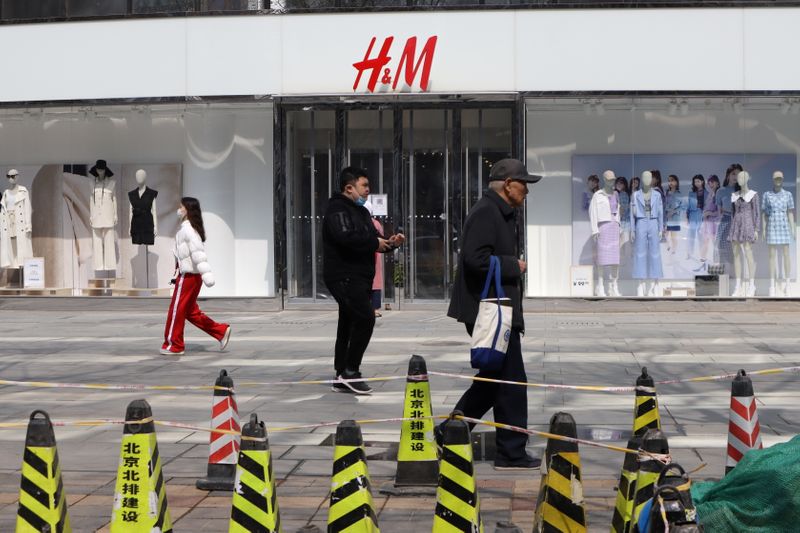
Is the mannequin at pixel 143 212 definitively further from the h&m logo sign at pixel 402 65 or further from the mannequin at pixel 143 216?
the h&m logo sign at pixel 402 65

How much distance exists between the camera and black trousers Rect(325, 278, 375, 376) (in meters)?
10.7

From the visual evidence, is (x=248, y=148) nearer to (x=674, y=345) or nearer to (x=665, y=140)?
(x=665, y=140)

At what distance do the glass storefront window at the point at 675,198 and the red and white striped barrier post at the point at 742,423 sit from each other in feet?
46.7

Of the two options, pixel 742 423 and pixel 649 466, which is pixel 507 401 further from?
pixel 649 466

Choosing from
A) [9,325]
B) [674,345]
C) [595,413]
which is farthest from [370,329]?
[9,325]

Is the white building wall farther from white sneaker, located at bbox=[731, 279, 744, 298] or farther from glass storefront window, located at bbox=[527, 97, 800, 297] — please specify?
white sneaker, located at bbox=[731, 279, 744, 298]

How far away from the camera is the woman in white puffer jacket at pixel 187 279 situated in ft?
46.2

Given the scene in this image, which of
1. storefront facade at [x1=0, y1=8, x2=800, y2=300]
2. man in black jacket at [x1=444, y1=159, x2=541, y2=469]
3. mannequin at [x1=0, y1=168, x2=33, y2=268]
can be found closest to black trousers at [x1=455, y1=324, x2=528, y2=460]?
man in black jacket at [x1=444, y1=159, x2=541, y2=469]

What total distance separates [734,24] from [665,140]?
7.29 ft

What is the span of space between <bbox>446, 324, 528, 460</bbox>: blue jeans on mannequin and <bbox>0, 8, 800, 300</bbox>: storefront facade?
1356 cm

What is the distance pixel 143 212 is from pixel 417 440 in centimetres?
1596

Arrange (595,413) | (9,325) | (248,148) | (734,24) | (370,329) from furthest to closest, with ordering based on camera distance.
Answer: (248,148)
(734,24)
(9,325)
(370,329)
(595,413)

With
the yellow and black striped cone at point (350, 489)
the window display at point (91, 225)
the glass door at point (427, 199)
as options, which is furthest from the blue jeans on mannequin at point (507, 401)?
the window display at point (91, 225)

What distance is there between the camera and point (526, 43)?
21000 millimetres
